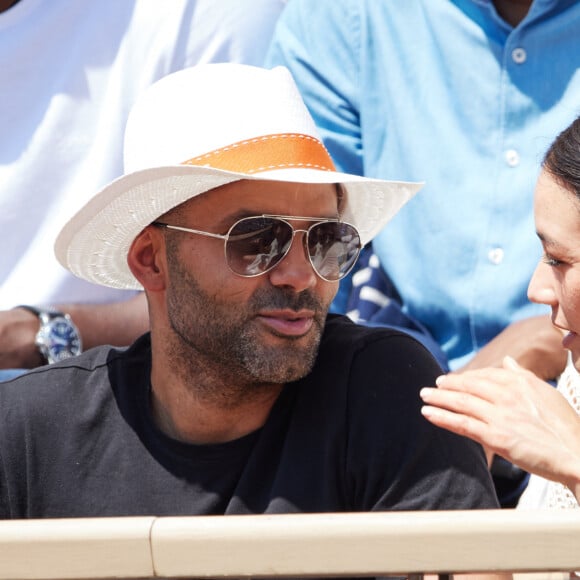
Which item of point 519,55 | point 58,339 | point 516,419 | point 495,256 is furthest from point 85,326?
point 516,419

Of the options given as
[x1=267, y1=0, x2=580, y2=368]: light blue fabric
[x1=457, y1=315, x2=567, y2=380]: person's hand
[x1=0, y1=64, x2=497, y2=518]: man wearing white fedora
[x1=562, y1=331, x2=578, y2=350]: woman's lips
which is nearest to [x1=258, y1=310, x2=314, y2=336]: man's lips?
[x1=0, y1=64, x2=497, y2=518]: man wearing white fedora

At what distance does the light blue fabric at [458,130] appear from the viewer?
2.93m

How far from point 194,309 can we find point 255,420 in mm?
248

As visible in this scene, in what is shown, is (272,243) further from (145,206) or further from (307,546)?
(307,546)

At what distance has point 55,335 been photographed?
2.92 meters

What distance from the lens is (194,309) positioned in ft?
7.20

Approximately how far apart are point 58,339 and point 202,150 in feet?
3.18

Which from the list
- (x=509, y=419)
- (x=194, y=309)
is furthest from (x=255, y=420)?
(x=509, y=419)

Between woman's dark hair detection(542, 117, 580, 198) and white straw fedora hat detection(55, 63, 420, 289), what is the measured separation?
0.30m

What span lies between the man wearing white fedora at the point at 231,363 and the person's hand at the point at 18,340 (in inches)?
22.7

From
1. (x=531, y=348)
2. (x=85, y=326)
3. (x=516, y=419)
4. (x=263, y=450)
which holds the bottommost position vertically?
(x=531, y=348)

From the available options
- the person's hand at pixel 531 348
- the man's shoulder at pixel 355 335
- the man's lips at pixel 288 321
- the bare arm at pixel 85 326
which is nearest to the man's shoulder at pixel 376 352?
the man's shoulder at pixel 355 335

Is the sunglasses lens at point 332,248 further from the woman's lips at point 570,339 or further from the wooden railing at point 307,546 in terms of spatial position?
the wooden railing at point 307,546

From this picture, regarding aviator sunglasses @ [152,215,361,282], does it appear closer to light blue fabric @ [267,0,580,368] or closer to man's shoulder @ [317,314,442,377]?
man's shoulder @ [317,314,442,377]
